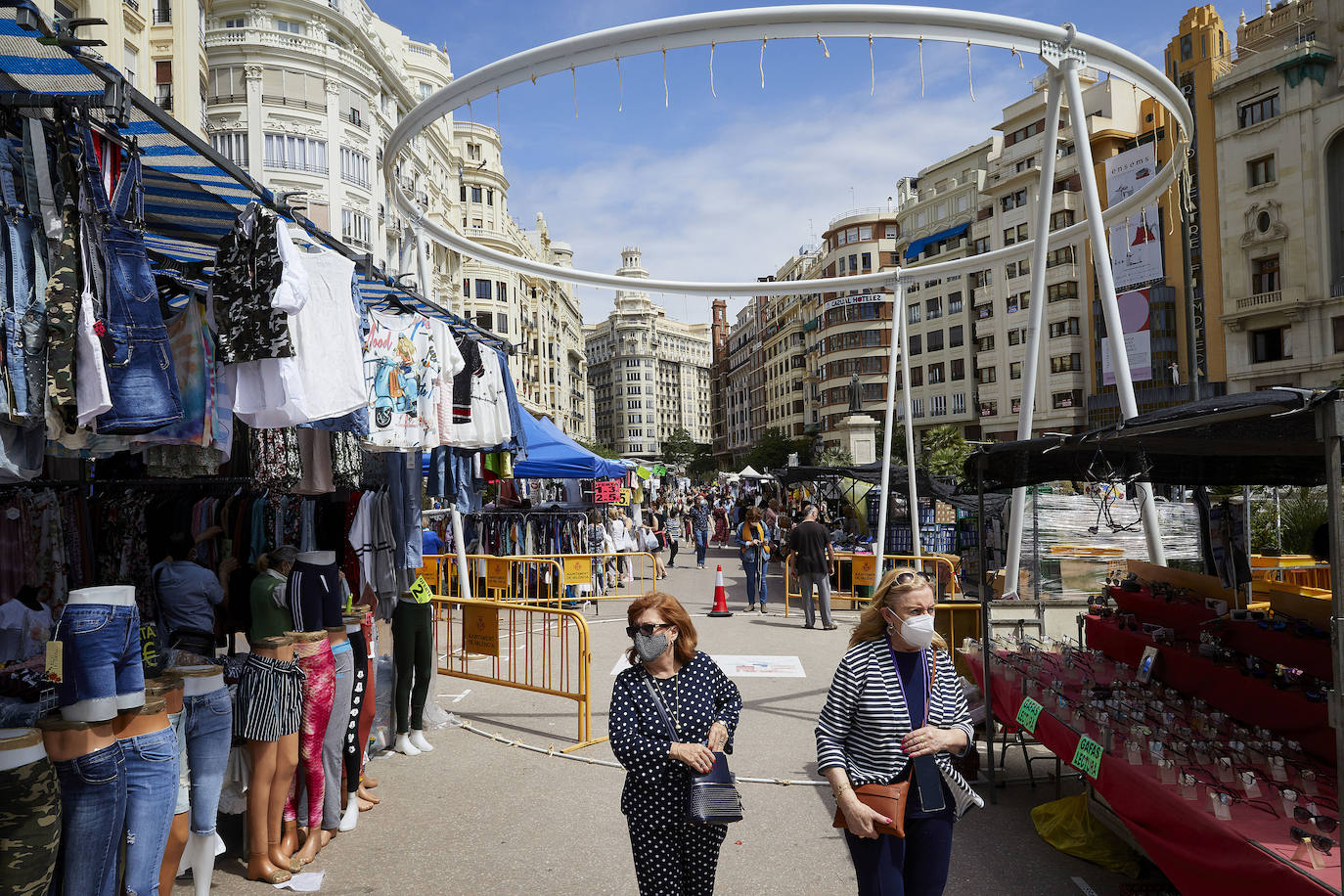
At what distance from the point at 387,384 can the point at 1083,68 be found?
6.49 metres

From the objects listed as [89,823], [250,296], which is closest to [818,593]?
[250,296]

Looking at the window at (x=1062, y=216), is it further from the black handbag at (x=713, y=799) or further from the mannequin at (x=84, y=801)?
the mannequin at (x=84, y=801)

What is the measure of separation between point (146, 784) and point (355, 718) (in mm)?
2063

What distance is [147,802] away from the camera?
3.82m

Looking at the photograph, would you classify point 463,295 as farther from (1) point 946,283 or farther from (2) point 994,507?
(2) point 994,507

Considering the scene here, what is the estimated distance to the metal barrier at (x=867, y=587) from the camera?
1415 cm

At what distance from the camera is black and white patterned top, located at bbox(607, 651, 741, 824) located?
366 centimetres

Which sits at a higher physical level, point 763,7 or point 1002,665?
point 763,7

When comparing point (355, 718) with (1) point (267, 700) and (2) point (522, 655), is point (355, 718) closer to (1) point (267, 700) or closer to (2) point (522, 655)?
(1) point (267, 700)

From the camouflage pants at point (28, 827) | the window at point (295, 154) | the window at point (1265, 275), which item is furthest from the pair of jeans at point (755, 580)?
the window at point (1265, 275)

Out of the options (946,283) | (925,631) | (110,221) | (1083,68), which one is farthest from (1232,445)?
(946,283)

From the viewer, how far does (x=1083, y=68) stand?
7.46 m

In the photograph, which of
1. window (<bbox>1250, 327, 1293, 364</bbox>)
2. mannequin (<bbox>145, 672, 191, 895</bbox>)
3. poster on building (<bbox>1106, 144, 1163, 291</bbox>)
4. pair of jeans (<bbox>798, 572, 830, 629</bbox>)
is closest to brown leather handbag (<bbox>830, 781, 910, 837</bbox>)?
mannequin (<bbox>145, 672, 191, 895</bbox>)

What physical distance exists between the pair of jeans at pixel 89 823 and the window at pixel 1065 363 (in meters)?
62.5
